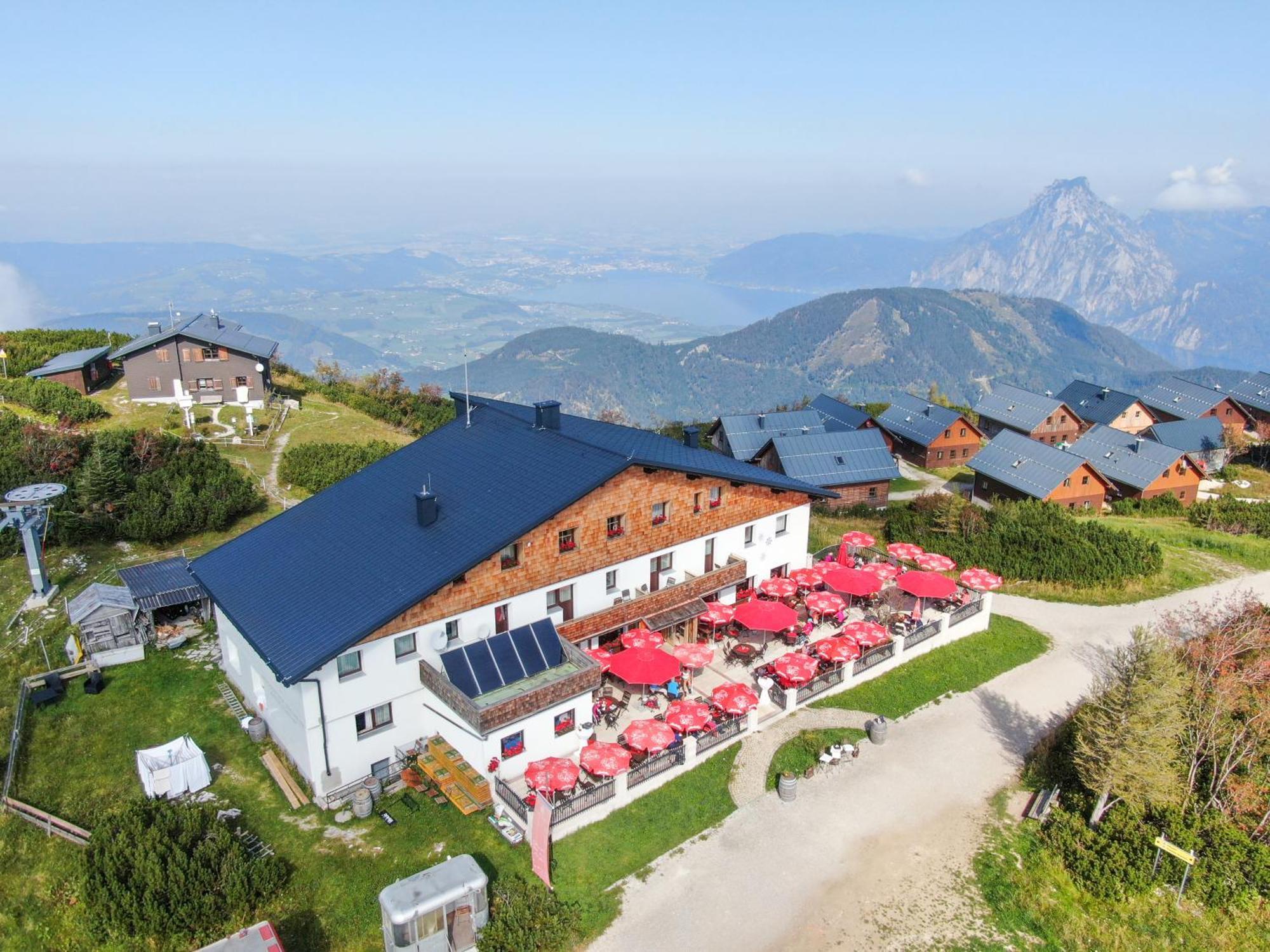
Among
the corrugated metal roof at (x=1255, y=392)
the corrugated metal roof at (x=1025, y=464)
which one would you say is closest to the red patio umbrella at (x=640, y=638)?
the corrugated metal roof at (x=1025, y=464)

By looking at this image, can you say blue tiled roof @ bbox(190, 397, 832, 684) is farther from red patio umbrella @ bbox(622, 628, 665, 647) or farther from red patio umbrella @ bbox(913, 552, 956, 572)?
red patio umbrella @ bbox(913, 552, 956, 572)

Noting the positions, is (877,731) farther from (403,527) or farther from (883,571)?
(403,527)

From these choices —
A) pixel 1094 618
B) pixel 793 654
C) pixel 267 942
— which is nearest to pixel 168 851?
pixel 267 942

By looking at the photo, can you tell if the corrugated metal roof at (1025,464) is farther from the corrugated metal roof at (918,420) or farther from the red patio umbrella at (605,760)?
the red patio umbrella at (605,760)

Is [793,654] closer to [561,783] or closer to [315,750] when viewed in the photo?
[561,783]

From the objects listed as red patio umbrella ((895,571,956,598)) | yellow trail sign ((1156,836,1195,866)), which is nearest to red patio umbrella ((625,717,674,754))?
yellow trail sign ((1156,836,1195,866))
